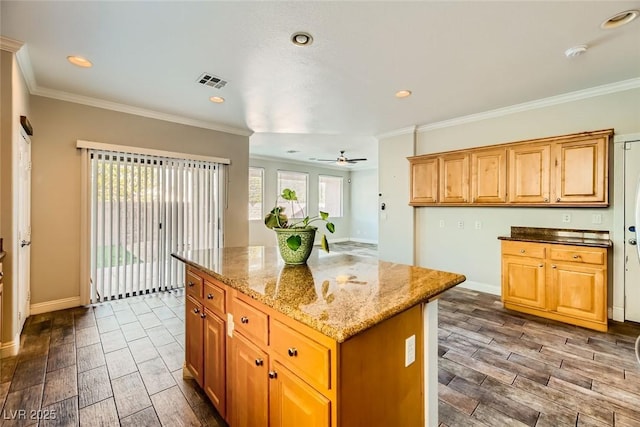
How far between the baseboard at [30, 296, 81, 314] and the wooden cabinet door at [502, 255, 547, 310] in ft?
17.4

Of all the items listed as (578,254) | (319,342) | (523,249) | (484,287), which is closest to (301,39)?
(319,342)

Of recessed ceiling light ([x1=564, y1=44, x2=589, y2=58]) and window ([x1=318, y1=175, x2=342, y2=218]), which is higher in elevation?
recessed ceiling light ([x1=564, y1=44, x2=589, y2=58])

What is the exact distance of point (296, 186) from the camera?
8.69m

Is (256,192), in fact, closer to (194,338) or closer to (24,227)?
(24,227)

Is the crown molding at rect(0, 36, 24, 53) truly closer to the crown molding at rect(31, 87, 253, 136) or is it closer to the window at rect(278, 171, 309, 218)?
the crown molding at rect(31, 87, 253, 136)

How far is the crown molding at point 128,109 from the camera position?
10.9 feet

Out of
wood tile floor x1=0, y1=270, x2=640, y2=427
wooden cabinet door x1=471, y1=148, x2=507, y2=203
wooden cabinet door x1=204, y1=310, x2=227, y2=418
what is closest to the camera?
wooden cabinet door x1=204, y1=310, x2=227, y2=418

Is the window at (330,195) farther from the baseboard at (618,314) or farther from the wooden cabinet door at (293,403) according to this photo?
the wooden cabinet door at (293,403)

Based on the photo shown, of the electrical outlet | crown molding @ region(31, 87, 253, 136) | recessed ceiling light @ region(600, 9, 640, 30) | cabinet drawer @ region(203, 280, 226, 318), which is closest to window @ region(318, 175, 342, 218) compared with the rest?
crown molding @ region(31, 87, 253, 136)

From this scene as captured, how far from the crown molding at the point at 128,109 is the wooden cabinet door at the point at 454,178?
3.36 metres

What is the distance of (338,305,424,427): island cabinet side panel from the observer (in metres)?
1.00

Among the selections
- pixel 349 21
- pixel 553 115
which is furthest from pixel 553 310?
pixel 349 21

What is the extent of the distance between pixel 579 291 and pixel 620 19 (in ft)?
8.13

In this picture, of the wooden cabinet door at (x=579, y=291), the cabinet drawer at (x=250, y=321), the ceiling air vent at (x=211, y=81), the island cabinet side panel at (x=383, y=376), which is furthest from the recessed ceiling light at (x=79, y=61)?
the wooden cabinet door at (x=579, y=291)
